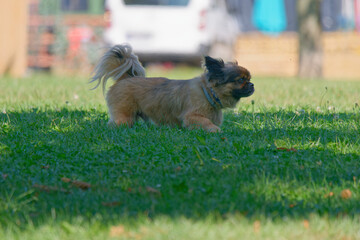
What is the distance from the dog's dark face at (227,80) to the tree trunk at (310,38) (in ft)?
31.6

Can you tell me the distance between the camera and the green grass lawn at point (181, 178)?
3.33 metres

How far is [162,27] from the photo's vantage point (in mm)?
16531

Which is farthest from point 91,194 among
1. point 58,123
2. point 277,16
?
point 277,16

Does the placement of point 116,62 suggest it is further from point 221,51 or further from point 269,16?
point 269,16

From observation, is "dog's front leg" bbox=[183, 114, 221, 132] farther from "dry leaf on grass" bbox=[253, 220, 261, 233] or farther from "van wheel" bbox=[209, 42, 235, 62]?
"van wheel" bbox=[209, 42, 235, 62]

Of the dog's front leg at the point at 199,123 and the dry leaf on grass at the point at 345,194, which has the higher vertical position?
the dog's front leg at the point at 199,123

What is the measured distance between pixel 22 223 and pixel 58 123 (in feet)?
9.58

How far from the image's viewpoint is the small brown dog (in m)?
6.36

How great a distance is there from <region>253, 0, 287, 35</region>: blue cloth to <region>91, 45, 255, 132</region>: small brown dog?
15.3 metres

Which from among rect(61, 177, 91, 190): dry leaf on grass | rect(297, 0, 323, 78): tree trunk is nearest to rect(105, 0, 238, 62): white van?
rect(297, 0, 323, 78): tree trunk

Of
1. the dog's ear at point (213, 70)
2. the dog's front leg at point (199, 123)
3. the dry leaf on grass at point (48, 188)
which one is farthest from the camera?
the dog's ear at point (213, 70)

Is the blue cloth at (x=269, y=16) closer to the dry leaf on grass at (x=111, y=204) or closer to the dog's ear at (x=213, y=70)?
the dog's ear at (x=213, y=70)

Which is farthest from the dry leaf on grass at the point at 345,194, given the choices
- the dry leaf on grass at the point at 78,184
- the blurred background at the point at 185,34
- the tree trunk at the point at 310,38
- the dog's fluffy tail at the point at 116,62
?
the tree trunk at the point at 310,38

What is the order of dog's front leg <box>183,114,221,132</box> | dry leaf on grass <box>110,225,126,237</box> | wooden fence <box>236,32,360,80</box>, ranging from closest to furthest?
dry leaf on grass <box>110,225,126,237</box> → dog's front leg <box>183,114,221,132</box> → wooden fence <box>236,32,360,80</box>
